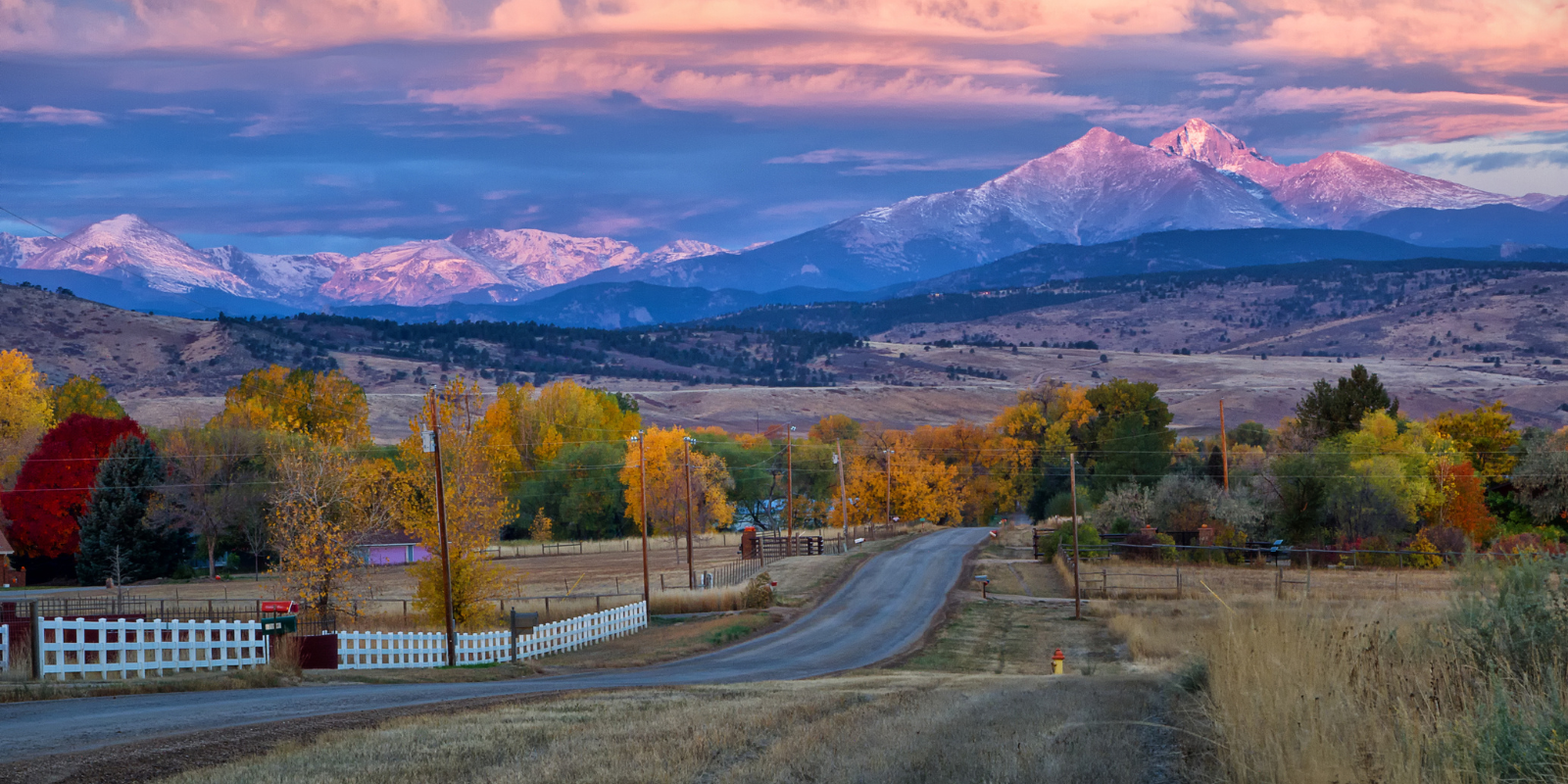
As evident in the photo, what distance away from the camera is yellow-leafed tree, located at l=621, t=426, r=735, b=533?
9656 cm

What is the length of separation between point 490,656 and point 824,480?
83652mm

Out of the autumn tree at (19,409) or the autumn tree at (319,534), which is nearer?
the autumn tree at (319,534)

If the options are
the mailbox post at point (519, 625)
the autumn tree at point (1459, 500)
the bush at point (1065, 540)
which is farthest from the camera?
the autumn tree at point (1459, 500)

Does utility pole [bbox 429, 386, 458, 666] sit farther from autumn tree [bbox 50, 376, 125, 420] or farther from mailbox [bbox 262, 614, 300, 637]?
autumn tree [bbox 50, 376, 125, 420]

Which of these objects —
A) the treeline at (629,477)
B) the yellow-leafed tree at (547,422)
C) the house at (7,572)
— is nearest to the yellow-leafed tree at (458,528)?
the treeline at (629,477)

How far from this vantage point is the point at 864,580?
60.9 metres

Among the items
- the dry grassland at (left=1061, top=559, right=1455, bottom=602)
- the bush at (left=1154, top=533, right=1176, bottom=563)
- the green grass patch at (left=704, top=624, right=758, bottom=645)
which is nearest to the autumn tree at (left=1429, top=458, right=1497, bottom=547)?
the dry grassland at (left=1061, top=559, right=1455, bottom=602)

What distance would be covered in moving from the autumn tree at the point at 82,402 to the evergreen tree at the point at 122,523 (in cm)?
2709

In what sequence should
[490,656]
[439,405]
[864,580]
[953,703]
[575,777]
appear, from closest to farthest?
[575,777]
[953,703]
[490,656]
[439,405]
[864,580]

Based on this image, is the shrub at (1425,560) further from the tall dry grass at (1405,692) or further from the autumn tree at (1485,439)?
the tall dry grass at (1405,692)

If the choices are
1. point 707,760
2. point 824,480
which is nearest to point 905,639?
point 707,760

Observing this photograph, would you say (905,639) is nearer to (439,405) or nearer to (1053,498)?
(439,405)

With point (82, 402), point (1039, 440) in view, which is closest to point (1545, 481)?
point (1039, 440)

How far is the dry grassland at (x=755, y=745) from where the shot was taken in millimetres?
10000
